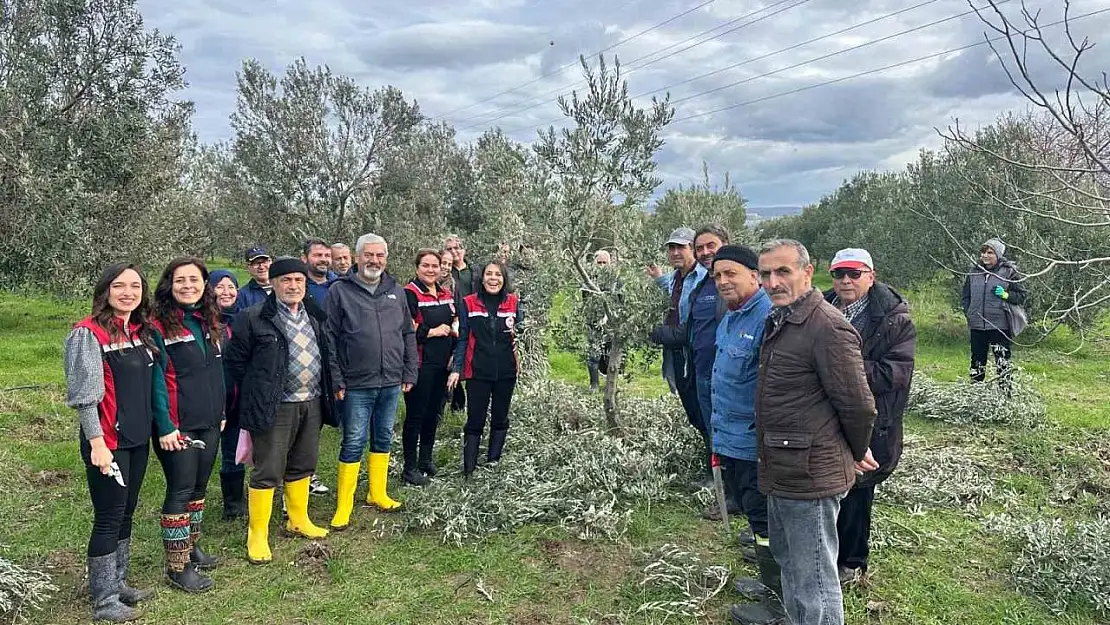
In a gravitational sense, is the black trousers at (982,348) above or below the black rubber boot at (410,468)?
above

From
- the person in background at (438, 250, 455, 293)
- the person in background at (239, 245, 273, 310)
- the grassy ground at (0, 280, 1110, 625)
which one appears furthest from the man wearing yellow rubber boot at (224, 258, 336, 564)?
the person in background at (438, 250, 455, 293)

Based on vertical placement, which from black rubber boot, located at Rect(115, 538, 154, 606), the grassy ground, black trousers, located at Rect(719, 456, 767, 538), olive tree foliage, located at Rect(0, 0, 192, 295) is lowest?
the grassy ground

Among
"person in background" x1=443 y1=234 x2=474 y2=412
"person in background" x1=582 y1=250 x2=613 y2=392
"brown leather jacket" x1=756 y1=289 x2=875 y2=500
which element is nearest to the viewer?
"brown leather jacket" x1=756 y1=289 x2=875 y2=500

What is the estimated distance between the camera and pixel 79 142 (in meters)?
12.2

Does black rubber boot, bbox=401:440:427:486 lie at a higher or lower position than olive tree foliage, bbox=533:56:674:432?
lower

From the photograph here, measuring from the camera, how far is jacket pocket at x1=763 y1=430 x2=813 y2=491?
3.14 metres

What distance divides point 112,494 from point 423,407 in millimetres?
2745

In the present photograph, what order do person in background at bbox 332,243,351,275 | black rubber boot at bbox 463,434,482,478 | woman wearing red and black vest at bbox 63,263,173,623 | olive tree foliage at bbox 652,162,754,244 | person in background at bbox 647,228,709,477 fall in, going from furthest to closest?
olive tree foliage at bbox 652,162,754,244 < person in background at bbox 332,243,351,275 < black rubber boot at bbox 463,434,482,478 < person in background at bbox 647,228,709,477 < woman wearing red and black vest at bbox 63,263,173,623

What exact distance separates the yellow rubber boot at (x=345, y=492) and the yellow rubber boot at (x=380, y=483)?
291 millimetres

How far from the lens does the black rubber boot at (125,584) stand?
414 cm

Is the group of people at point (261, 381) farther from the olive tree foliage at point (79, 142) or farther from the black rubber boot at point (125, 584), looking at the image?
the olive tree foliage at point (79, 142)

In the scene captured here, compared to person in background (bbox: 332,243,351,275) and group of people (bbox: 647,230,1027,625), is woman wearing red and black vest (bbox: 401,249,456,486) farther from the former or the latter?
group of people (bbox: 647,230,1027,625)

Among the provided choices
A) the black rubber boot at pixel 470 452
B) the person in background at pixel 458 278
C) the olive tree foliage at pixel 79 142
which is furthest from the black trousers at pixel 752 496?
the olive tree foliage at pixel 79 142

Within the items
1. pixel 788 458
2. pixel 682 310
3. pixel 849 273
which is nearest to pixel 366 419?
pixel 682 310
